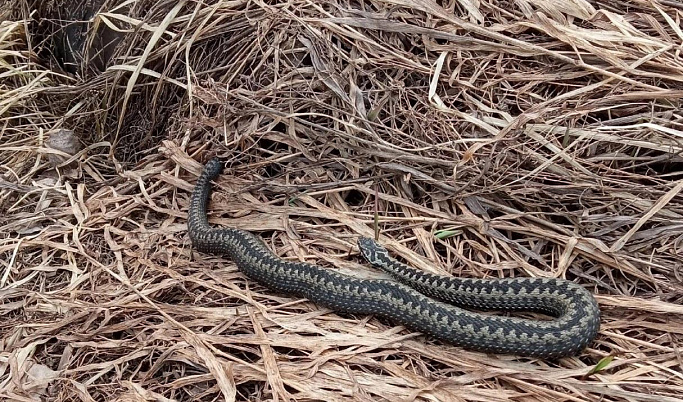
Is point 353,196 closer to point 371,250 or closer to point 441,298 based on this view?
point 371,250

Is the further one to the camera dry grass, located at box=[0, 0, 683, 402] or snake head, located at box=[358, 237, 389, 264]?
snake head, located at box=[358, 237, 389, 264]

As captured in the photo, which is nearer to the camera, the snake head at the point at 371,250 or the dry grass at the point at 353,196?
the dry grass at the point at 353,196

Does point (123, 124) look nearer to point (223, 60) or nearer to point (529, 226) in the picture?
point (223, 60)

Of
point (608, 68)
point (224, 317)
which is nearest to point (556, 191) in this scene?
point (608, 68)

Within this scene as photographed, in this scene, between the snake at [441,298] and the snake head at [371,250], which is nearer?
the snake at [441,298]

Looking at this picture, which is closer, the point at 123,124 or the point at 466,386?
the point at 466,386

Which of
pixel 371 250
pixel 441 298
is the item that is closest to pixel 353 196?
pixel 371 250
